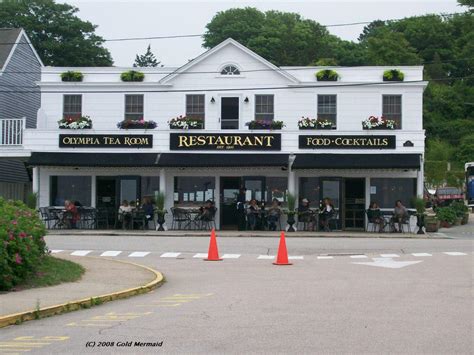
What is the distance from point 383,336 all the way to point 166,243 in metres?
17.5

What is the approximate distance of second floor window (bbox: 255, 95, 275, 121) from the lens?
33969 mm

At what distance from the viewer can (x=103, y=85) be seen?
113 feet

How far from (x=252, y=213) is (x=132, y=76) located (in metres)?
8.55

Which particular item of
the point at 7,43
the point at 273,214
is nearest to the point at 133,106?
the point at 273,214

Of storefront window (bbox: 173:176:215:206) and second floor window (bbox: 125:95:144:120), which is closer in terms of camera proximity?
storefront window (bbox: 173:176:215:206)

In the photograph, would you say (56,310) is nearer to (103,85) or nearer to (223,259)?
(223,259)

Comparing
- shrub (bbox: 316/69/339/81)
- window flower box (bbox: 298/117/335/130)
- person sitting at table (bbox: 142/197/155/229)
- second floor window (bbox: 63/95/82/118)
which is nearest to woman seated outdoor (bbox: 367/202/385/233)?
window flower box (bbox: 298/117/335/130)

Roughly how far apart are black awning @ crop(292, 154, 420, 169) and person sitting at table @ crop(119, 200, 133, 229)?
754cm

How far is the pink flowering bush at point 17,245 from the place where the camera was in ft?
44.5

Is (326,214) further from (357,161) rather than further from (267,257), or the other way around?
(267,257)

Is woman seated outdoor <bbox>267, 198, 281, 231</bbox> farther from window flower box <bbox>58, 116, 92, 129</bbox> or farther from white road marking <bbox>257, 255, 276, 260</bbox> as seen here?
white road marking <bbox>257, 255, 276, 260</bbox>

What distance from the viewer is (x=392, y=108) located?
110 ft

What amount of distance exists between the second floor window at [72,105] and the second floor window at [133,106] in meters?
2.23

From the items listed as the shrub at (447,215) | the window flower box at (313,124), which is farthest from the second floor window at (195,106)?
the shrub at (447,215)
